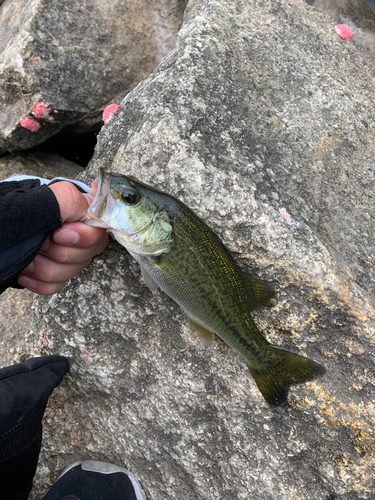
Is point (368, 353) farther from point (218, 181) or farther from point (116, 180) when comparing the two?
point (116, 180)

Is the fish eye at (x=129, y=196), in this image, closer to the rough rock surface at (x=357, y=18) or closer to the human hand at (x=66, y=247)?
the human hand at (x=66, y=247)

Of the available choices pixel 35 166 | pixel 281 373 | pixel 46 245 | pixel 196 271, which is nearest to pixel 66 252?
pixel 46 245

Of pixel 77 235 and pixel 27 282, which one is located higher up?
pixel 77 235

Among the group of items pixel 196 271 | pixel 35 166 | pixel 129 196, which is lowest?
pixel 35 166

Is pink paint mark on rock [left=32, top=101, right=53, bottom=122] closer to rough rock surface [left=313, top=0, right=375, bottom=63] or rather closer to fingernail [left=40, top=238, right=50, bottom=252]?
fingernail [left=40, top=238, right=50, bottom=252]

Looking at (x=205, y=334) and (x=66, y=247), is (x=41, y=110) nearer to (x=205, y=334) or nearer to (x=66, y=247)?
(x=66, y=247)

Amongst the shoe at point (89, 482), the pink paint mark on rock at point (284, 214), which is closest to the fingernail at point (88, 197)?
the pink paint mark on rock at point (284, 214)
